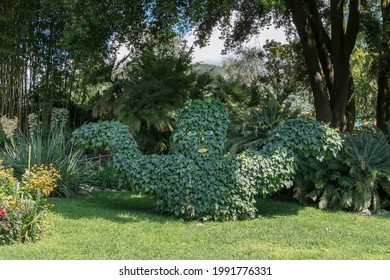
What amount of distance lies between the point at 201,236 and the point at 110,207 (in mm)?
2468

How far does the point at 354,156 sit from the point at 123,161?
13.3 feet

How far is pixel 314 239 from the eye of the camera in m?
5.90

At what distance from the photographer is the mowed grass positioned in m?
5.08

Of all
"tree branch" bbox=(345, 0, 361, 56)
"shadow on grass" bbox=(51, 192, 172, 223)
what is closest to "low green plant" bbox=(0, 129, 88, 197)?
"shadow on grass" bbox=(51, 192, 172, 223)

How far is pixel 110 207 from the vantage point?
7891mm

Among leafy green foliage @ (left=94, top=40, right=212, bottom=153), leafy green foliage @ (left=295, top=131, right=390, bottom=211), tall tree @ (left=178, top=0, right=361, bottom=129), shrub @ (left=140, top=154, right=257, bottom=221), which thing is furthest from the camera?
leafy green foliage @ (left=94, top=40, right=212, bottom=153)

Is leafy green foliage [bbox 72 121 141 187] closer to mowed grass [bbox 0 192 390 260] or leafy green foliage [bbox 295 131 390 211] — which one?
mowed grass [bbox 0 192 390 260]

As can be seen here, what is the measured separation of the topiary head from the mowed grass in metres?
1.09

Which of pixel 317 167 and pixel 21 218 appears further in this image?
pixel 317 167

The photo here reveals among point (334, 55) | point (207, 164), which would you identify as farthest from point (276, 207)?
point (334, 55)

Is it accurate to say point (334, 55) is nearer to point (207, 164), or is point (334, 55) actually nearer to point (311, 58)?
point (311, 58)

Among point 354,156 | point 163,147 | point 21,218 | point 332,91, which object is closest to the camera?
point 21,218

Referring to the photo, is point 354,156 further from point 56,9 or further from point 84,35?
point 56,9
